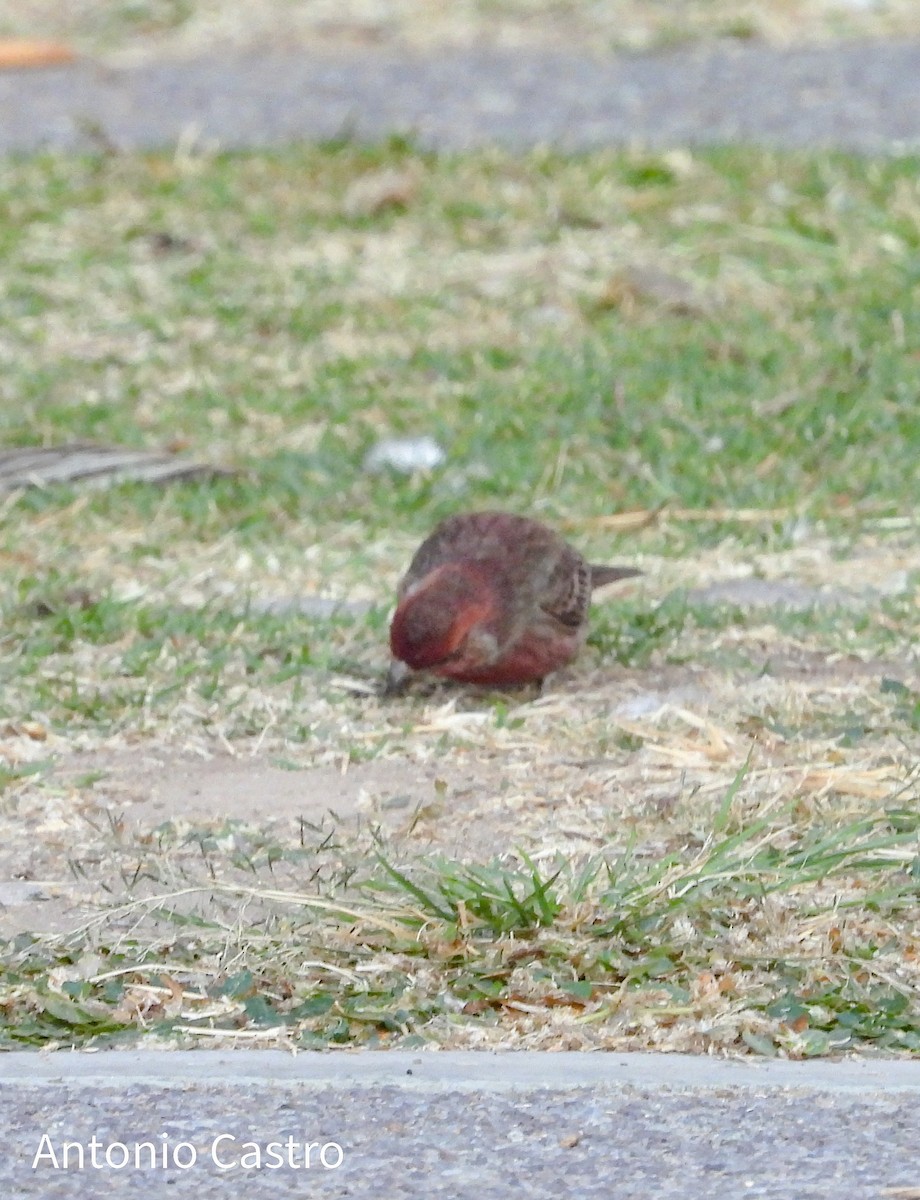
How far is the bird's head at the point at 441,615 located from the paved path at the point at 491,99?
512 centimetres

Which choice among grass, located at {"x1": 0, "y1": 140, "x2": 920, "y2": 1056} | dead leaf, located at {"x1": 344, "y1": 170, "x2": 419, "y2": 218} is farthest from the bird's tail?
dead leaf, located at {"x1": 344, "y1": 170, "x2": 419, "y2": 218}

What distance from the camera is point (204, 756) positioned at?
4.76 metres

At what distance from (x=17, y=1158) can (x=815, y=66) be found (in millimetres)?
9137

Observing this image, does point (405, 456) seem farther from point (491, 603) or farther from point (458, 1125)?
point (458, 1125)

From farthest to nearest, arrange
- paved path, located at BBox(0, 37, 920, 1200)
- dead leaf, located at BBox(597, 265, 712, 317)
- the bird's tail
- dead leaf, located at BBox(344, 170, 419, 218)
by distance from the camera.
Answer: dead leaf, located at BBox(344, 170, 419, 218) < dead leaf, located at BBox(597, 265, 712, 317) < the bird's tail < paved path, located at BBox(0, 37, 920, 1200)

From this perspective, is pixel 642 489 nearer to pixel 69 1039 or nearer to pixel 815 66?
pixel 69 1039

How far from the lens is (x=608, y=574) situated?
5738mm

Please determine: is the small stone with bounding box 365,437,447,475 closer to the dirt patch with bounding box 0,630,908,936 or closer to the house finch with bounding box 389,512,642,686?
the house finch with bounding box 389,512,642,686

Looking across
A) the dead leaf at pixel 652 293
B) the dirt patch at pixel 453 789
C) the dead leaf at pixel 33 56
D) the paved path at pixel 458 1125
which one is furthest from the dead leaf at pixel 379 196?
the paved path at pixel 458 1125

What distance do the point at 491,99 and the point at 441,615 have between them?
6.25m

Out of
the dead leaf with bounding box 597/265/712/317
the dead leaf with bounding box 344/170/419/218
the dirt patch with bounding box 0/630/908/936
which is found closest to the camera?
the dirt patch with bounding box 0/630/908/936

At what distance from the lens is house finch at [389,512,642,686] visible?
5.09 m

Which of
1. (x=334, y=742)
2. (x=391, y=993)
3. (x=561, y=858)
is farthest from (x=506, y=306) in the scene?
(x=391, y=993)

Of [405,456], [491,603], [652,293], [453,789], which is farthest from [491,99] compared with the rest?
[453,789]
